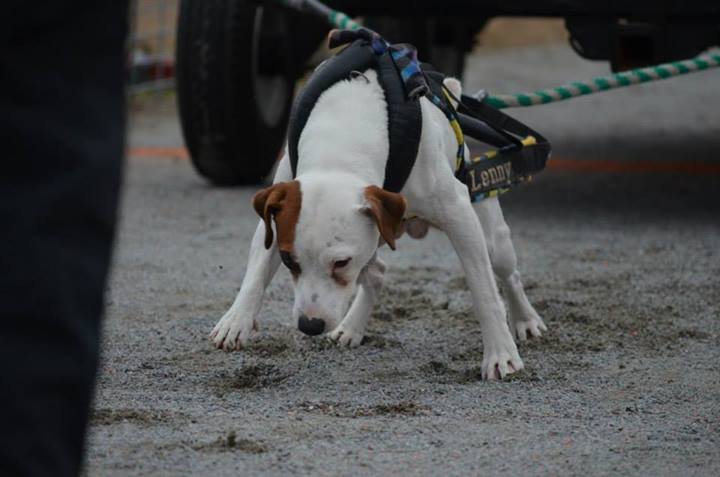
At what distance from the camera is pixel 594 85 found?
474cm

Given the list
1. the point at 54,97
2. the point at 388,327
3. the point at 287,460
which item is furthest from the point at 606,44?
the point at 54,97

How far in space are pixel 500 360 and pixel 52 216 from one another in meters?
2.15

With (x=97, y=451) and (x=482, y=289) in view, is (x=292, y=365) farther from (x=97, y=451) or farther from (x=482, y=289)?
(x=97, y=451)

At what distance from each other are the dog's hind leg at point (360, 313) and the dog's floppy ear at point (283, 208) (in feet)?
2.45

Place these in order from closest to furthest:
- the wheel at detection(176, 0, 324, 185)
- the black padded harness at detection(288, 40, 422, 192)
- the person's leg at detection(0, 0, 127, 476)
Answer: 1. the person's leg at detection(0, 0, 127, 476)
2. the black padded harness at detection(288, 40, 422, 192)
3. the wheel at detection(176, 0, 324, 185)

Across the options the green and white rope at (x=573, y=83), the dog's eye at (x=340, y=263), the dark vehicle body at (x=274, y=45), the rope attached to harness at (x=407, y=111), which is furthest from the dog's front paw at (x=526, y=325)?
the dark vehicle body at (x=274, y=45)

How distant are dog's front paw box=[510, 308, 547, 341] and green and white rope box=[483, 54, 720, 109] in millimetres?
722

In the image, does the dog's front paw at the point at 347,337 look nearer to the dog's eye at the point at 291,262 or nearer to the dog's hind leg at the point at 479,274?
the dog's hind leg at the point at 479,274

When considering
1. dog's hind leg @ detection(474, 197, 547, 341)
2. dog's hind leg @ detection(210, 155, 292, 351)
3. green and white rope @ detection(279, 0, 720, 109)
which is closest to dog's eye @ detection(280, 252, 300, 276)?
dog's hind leg @ detection(210, 155, 292, 351)

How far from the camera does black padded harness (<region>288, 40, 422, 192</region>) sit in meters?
3.52

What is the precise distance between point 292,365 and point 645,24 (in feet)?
9.09

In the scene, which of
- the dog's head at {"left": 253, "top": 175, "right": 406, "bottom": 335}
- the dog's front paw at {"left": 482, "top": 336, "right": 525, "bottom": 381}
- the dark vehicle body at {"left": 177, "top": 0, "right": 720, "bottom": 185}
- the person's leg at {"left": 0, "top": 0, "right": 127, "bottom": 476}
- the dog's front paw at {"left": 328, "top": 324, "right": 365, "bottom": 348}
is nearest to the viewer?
the person's leg at {"left": 0, "top": 0, "right": 127, "bottom": 476}

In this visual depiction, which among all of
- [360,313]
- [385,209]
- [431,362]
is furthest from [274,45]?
[385,209]

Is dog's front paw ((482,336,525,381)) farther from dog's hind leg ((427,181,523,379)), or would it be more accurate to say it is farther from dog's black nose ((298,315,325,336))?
dog's black nose ((298,315,325,336))
